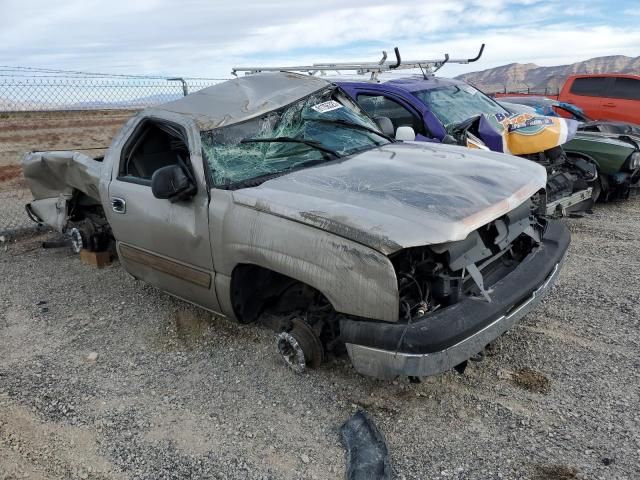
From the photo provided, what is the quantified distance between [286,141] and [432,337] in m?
1.78

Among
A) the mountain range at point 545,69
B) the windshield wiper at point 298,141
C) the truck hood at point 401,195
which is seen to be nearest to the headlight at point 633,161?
the truck hood at point 401,195

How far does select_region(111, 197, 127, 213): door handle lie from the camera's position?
421 cm

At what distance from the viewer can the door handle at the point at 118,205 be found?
4215 mm

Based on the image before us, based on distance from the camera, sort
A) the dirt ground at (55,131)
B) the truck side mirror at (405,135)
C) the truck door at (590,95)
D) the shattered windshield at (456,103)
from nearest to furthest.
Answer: the truck side mirror at (405,135) < the shattered windshield at (456,103) < the truck door at (590,95) < the dirt ground at (55,131)

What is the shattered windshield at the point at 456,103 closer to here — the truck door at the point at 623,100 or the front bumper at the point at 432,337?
the front bumper at the point at 432,337

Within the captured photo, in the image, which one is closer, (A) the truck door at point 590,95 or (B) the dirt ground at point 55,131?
(A) the truck door at point 590,95

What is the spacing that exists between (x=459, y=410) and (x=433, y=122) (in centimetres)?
388

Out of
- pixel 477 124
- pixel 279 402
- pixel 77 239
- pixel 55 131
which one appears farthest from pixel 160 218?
pixel 55 131

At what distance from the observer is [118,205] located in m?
4.27

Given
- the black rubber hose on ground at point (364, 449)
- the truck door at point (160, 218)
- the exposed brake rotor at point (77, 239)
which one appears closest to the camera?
the black rubber hose on ground at point (364, 449)

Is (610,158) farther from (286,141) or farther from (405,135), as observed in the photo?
(286,141)

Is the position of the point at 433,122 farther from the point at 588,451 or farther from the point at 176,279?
the point at 588,451

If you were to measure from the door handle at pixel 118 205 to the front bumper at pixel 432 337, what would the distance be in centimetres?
211

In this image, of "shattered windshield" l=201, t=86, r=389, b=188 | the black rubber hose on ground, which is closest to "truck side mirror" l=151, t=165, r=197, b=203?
"shattered windshield" l=201, t=86, r=389, b=188
